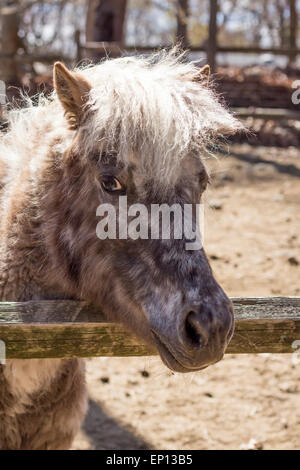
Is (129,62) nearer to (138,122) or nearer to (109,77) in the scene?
(109,77)

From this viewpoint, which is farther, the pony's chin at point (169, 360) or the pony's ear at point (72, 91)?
the pony's ear at point (72, 91)

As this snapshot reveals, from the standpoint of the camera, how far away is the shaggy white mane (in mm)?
2117

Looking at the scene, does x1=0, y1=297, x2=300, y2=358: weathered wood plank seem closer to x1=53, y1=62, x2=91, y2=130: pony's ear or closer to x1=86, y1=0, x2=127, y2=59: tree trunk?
x1=53, y1=62, x2=91, y2=130: pony's ear

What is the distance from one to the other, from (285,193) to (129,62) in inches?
264

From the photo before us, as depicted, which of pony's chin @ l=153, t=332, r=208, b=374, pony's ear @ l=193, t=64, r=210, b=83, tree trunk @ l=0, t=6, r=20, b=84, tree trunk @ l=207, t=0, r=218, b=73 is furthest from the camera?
tree trunk @ l=207, t=0, r=218, b=73

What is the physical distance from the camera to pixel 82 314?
2.21 m

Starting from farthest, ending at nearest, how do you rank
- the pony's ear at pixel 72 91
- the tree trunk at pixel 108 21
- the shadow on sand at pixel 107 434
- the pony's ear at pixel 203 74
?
1. the tree trunk at pixel 108 21
2. the shadow on sand at pixel 107 434
3. the pony's ear at pixel 203 74
4. the pony's ear at pixel 72 91

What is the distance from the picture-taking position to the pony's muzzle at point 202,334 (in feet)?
5.93

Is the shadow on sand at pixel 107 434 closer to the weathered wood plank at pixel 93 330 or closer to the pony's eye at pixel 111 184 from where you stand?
the weathered wood plank at pixel 93 330

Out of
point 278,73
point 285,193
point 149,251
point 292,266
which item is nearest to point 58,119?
point 149,251

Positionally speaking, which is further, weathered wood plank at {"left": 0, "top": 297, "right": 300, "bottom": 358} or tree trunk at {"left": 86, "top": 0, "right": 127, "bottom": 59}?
tree trunk at {"left": 86, "top": 0, "right": 127, "bottom": 59}

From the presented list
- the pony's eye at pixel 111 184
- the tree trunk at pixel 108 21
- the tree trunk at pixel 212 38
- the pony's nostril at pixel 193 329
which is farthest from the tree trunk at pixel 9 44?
the pony's nostril at pixel 193 329

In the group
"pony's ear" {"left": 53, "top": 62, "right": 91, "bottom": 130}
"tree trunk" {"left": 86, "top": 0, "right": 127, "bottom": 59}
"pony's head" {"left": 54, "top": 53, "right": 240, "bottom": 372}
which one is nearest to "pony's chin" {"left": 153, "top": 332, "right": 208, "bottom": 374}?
"pony's head" {"left": 54, "top": 53, "right": 240, "bottom": 372}

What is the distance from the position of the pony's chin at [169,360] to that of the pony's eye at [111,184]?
0.61 meters
